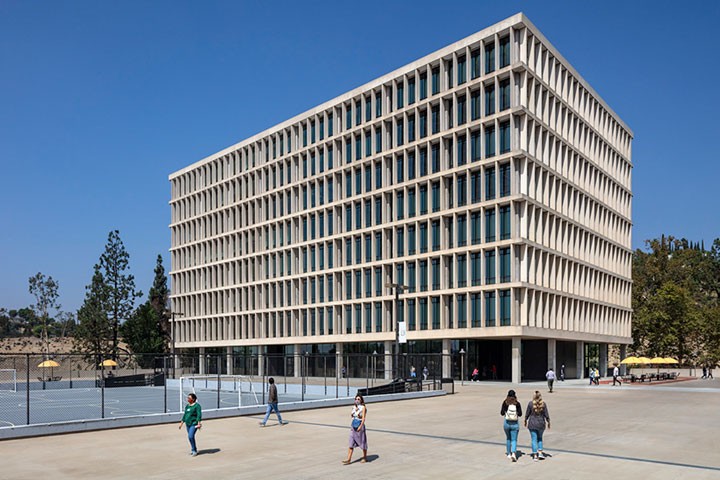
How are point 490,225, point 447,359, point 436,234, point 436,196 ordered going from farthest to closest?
point 436,196 → point 436,234 → point 447,359 → point 490,225

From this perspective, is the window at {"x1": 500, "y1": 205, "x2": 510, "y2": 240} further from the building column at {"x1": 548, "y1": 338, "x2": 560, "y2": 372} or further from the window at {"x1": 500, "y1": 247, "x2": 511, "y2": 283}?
the building column at {"x1": 548, "y1": 338, "x2": 560, "y2": 372}

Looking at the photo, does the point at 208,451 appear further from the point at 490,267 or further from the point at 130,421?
the point at 490,267

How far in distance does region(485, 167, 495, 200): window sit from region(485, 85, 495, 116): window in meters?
5.25

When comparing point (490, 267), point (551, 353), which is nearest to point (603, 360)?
point (551, 353)

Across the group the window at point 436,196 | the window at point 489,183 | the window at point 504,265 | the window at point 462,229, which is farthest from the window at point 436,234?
→ the window at point 504,265

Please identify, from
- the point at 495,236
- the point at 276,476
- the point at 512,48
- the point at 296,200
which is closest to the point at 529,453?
the point at 276,476

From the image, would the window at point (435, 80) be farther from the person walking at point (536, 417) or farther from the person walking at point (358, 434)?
the person walking at point (358, 434)

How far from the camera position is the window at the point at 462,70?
6794 cm

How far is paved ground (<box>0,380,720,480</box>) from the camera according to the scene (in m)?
17.5

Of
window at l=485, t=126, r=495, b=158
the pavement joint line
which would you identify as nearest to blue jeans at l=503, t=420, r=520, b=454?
the pavement joint line

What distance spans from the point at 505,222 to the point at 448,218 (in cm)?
672

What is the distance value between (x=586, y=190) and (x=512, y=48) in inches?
815

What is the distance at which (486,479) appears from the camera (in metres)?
16.3

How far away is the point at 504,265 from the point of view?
63562mm
